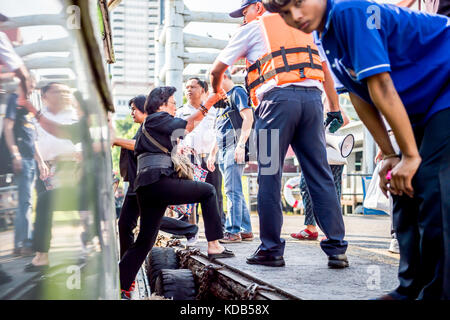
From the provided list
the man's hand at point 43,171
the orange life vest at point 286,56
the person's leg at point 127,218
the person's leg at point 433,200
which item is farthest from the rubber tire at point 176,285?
the man's hand at point 43,171

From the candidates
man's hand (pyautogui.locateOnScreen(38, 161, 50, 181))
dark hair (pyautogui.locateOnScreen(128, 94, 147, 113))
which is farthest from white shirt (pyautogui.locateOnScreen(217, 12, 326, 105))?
man's hand (pyautogui.locateOnScreen(38, 161, 50, 181))

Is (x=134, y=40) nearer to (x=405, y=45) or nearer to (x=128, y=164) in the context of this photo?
(x=128, y=164)

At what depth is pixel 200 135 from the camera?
5.89 metres

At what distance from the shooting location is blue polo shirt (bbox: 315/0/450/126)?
161 centimetres

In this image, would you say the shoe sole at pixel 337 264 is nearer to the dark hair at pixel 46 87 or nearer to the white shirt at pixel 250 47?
the white shirt at pixel 250 47

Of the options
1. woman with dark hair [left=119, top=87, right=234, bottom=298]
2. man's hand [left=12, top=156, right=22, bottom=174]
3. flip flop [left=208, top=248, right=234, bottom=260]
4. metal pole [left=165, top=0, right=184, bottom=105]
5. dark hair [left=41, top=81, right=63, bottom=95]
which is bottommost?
flip flop [left=208, top=248, right=234, bottom=260]

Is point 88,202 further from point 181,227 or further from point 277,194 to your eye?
point 181,227

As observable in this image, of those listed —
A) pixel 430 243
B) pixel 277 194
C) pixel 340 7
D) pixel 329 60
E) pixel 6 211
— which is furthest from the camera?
pixel 277 194

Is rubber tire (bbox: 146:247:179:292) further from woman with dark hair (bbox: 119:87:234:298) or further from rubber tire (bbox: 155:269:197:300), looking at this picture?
woman with dark hair (bbox: 119:87:234:298)

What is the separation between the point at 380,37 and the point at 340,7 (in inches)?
7.5

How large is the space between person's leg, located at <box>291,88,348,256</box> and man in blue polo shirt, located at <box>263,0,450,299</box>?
1.21 metres

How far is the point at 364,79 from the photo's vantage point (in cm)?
165

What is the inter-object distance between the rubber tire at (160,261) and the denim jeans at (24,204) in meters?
3.53
